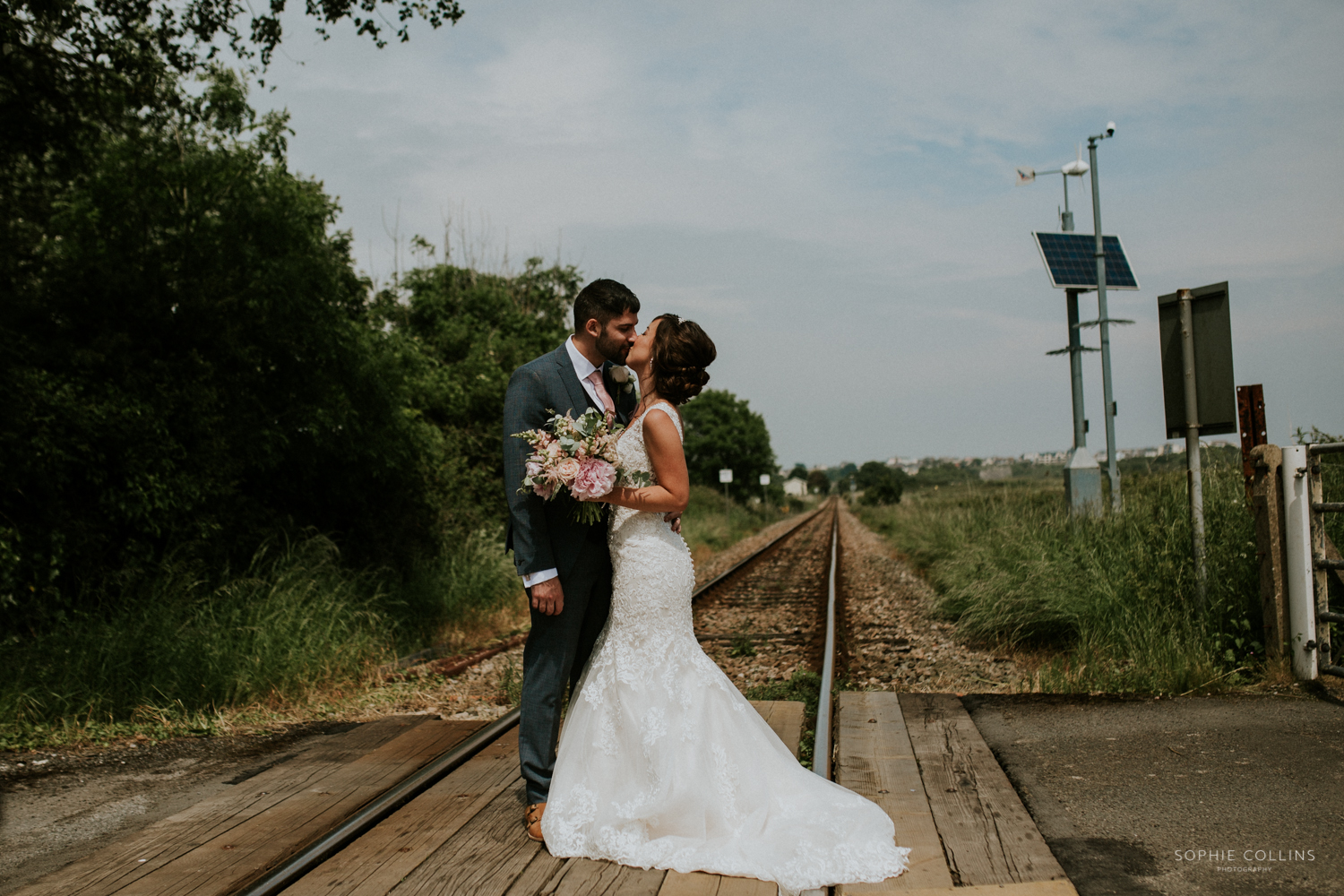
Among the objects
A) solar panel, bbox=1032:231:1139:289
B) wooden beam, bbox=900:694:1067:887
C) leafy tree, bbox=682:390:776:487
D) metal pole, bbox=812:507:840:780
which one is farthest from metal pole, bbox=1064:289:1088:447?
leafy tree, bbox=682:390:776:487

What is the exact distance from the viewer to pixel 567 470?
10.3ft

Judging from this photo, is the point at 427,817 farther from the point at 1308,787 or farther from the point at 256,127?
the point at 256,127

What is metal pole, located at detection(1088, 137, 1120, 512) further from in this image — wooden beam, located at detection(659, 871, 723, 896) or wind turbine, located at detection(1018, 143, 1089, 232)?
wooden beam, located at detection(659, 871, 723, 896)

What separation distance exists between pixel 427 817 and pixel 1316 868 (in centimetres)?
319

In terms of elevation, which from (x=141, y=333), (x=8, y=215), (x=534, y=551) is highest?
(x=8, y=215)

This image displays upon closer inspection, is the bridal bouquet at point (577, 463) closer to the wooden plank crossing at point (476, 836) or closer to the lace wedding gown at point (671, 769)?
the lace wedding gown at point (671, 769)

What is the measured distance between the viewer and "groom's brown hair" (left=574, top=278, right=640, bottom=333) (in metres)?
3.39

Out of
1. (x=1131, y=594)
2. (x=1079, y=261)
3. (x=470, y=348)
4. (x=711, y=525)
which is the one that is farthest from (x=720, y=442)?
(x=1131, y=594)

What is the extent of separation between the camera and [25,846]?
3.55m

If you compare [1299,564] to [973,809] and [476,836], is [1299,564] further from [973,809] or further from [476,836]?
[476,836]

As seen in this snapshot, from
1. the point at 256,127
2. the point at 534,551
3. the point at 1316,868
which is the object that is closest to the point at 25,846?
the point at 534,551

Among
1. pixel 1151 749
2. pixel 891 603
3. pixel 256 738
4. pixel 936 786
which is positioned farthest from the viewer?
pixel 891 603

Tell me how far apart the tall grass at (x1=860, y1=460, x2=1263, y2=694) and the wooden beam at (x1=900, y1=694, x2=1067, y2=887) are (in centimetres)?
145

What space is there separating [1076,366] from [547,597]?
12.3 metres
